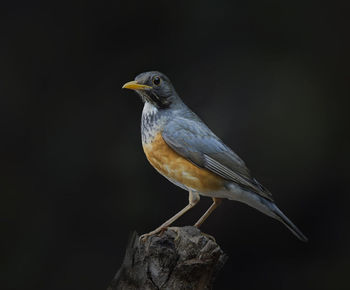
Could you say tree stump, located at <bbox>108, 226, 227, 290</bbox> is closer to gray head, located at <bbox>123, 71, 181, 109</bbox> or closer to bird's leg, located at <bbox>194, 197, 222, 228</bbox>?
bird's leg, located at <bbox>194, 197, 222, 228</bbox>

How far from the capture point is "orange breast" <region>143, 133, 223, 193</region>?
156 inches

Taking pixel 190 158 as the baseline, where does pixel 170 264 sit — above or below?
below

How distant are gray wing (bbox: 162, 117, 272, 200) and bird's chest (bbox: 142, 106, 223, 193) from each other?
38 mm

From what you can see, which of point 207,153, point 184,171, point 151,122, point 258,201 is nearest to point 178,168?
point 184,171

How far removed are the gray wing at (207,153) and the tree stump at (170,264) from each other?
0.56 meters

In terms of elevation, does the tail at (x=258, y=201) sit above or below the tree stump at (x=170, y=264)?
above

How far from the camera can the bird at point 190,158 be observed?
13.1 feet

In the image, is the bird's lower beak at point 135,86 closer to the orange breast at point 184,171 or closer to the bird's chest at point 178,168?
the bird's chest at point 178,168

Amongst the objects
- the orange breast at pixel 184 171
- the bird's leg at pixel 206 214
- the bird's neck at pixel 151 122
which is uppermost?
the bird's neck at pixel 151 122

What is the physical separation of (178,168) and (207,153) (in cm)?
26

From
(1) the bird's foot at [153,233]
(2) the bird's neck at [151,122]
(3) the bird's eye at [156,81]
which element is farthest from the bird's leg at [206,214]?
(3) the bird's eye at [156,81]

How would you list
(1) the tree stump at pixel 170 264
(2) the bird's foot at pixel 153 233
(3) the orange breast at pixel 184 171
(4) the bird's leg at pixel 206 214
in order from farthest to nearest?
1. (4) the bird's leg at pixel 206 214
2. (3) the orange breast at pixel 184 171
3. (2) the bird's foot at pixel 153 233
4. (1) the tree stump at pixel 170 264

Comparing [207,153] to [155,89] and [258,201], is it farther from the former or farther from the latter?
[155,89]

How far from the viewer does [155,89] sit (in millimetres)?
4176
